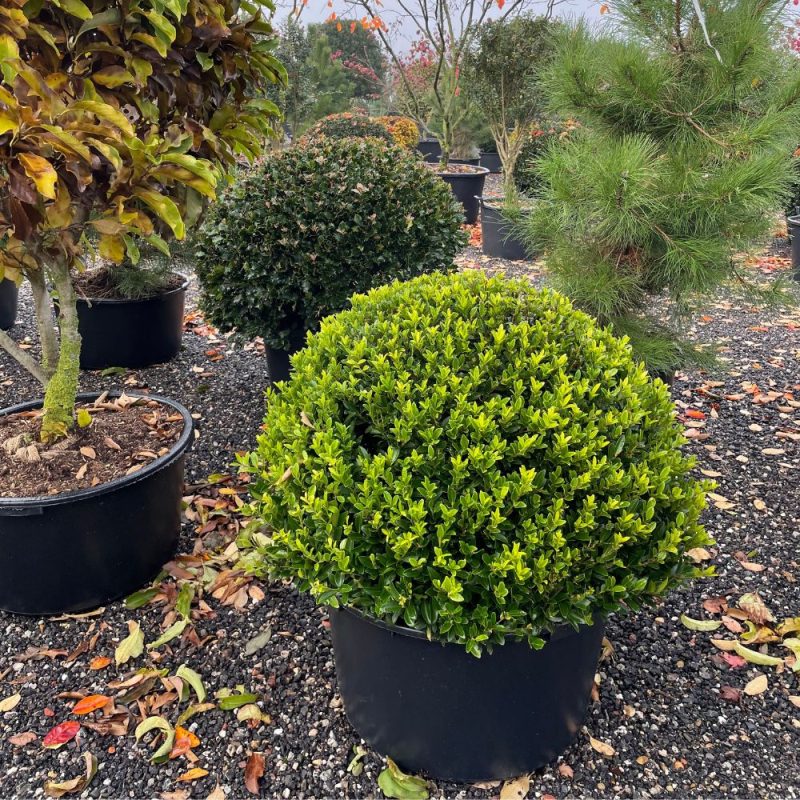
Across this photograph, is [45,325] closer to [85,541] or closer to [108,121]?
[85,541]

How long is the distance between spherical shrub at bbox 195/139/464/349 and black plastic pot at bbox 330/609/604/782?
2.03 m

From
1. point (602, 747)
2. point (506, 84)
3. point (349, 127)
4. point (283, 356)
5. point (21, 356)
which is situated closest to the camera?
point (602, 747)

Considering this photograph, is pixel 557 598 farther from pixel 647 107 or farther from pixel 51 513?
pixel 647 107

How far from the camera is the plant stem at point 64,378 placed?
2.29 m

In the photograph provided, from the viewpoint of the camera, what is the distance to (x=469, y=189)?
8.83 meters

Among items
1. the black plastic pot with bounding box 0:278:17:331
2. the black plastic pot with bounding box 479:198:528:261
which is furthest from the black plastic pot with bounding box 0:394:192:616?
the black plastic pot with bounding box 479:198:528:261

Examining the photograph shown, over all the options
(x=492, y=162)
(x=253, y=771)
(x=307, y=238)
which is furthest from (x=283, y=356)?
(x=492, y=162)

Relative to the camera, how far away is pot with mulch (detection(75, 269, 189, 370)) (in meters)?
4.04

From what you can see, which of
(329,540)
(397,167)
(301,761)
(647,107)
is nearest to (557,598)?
(329,540)

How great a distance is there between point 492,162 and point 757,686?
12962 mm

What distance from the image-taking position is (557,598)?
57.1 inches

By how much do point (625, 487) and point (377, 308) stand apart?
2.78 feet

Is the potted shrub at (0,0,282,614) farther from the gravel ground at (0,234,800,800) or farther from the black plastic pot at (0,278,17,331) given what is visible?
the black plastic pot at (0,278,17,331)

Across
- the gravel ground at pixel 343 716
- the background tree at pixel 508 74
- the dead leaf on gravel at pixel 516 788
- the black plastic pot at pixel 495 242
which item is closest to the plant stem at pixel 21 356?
the gravel ground at pixel 343 716
